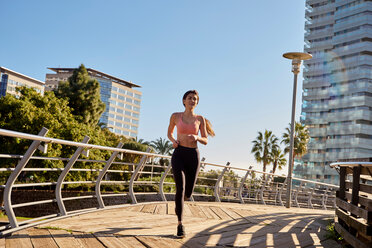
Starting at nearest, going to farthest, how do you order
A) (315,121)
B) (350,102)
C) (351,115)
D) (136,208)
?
1. (136,208)
2. (351,115)
3. (350,102)
4. (315,121)

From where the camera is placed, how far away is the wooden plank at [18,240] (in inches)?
157

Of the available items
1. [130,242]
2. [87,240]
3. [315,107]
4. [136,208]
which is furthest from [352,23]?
[87,240]

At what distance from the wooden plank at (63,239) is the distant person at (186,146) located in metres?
1.22

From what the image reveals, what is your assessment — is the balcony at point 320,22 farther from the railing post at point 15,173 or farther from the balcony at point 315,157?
the railing post at point 15,173

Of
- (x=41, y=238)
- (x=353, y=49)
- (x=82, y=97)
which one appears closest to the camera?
(x=41, y=238)

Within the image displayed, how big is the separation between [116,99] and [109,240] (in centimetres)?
17303

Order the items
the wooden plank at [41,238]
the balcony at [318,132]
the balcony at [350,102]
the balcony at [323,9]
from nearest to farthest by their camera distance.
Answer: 1. the wooden plank at [41,238]
2. the balcony at [350,102]
3. the balcony at [318,132]
4. the balcony at [323,9]

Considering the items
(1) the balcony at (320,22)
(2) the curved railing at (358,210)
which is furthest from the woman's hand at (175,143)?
(1) the balcony at (320,22)

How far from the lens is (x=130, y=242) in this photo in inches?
181

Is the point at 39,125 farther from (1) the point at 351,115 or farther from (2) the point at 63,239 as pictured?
(1) the point at 351,115

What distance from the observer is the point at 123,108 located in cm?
17938

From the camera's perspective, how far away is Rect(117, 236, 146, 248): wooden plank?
14.6 feet

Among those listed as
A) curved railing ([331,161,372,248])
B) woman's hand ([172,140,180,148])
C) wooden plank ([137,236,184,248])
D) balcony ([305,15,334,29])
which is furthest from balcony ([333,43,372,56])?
wooden plank ([137,236,184,248])

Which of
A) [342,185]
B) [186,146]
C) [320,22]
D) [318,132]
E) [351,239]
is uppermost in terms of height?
[320,22]
